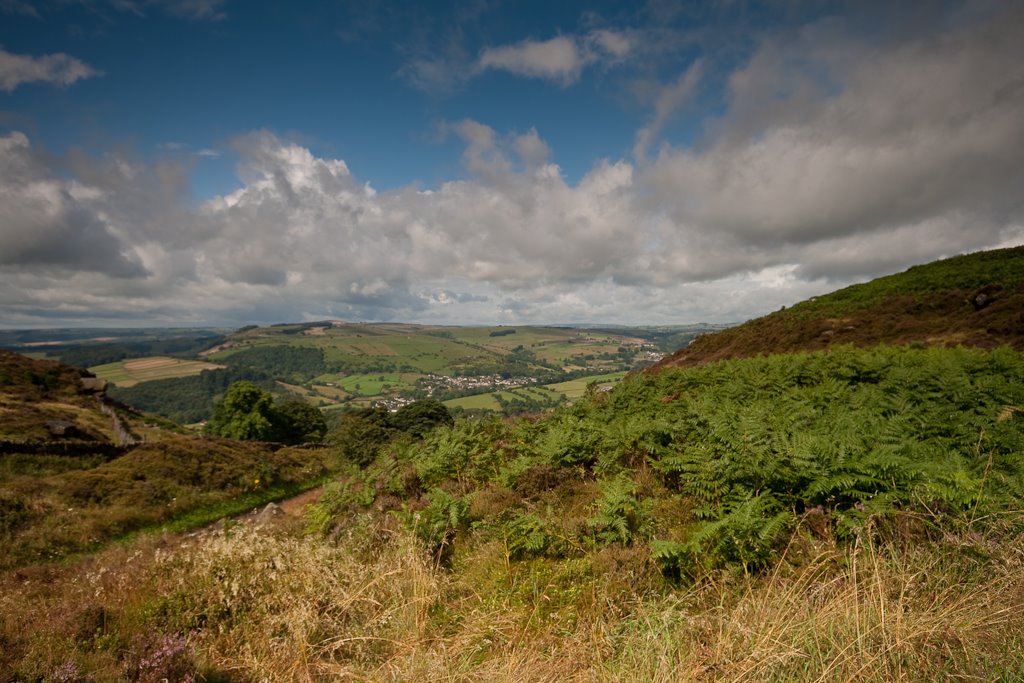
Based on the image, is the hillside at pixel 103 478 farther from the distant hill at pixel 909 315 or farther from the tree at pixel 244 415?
the distant hill at pixel 909 315

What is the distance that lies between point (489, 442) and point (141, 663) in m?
7.11

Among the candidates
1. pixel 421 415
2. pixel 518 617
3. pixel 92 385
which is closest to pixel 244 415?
pixel 92 385

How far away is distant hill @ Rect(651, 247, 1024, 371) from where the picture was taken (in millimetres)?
19250

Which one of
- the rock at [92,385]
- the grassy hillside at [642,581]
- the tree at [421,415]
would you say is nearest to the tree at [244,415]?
the rock at [92,385]

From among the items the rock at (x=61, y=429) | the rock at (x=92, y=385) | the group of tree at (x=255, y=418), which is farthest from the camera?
the group of tree at (x=255, y=418)

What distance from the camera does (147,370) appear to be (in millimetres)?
172750

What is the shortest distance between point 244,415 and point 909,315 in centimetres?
5636

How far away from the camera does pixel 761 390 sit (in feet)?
39.3

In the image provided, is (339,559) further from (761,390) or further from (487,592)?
(761,390)

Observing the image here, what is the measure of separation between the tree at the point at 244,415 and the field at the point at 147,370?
5658 inches

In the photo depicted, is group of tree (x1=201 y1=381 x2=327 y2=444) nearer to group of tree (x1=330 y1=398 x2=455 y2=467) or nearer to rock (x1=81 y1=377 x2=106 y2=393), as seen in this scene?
rock (x1=81 y1=377 x2=106 y2=393)

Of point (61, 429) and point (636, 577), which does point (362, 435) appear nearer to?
point (61, 429)

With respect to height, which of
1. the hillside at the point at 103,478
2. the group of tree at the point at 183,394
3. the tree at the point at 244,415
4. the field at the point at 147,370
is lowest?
the group of tree at the point at 183,394

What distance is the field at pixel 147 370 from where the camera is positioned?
522ft
